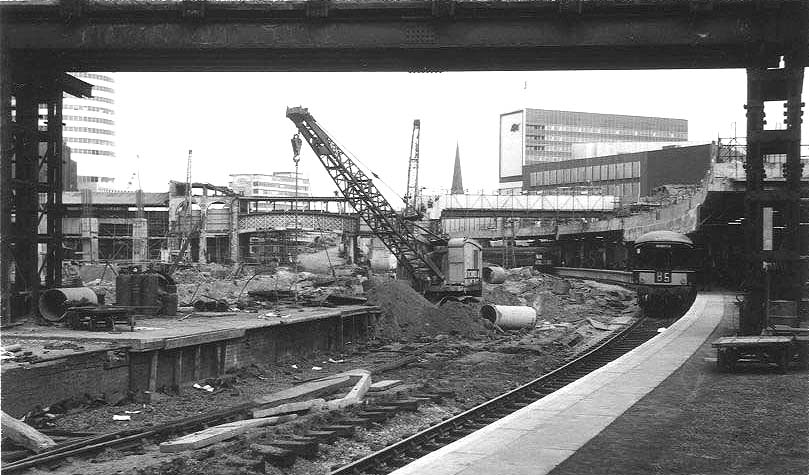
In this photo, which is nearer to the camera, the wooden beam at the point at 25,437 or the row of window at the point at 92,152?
the wooden beam at the point at 25,437

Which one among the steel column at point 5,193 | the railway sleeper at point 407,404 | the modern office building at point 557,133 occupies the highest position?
the modern office building at point 557,133

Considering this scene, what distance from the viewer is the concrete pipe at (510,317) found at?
32.8 m

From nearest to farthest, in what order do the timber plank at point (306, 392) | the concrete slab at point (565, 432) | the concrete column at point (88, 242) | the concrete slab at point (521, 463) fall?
the concrete slab at point (521, 463) < the concrete slab at point (565, 432) < the timber plank at point (306, 392) < the concrete column at point (88, 242)

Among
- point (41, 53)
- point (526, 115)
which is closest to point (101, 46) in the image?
point (41, 53)

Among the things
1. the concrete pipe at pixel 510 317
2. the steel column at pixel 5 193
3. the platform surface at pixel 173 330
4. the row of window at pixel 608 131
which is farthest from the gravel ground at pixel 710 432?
the row of window at pixel 608 131

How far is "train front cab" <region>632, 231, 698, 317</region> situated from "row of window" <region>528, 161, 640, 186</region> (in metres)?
84.7

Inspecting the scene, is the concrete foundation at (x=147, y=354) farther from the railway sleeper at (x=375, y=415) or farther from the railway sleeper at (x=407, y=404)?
the railway sleeper at (x=407, y=404)

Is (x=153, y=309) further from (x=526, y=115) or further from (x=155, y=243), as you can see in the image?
(x=526, y=115)

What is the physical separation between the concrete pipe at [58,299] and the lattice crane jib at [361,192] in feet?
64.0

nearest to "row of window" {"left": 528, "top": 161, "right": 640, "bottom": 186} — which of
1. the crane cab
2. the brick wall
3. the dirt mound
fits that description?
the crane cab

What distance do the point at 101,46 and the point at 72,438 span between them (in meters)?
12.0

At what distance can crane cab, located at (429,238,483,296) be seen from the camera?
38.1 meters

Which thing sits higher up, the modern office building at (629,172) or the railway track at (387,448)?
the modern office building at (629,172)

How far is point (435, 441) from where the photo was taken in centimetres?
1282
